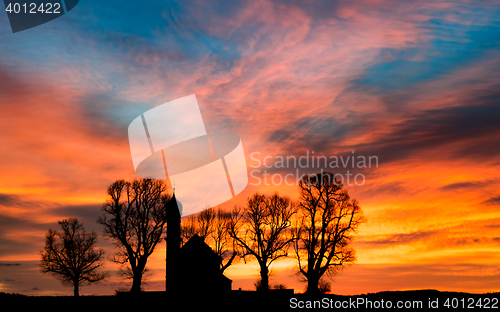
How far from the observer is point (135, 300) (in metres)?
31.2

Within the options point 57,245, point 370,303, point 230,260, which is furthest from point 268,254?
point 57,245

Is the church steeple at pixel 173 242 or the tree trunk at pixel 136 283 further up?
the church steeple at pixel 173 242

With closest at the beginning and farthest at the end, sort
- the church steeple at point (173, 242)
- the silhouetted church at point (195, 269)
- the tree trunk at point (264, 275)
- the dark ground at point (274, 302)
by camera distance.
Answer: the dark ground at point (274, 302) < the tree trunk at point (264, 275) < the silhouetted church at point (195, 269) < the church steeple at point (173, 242)

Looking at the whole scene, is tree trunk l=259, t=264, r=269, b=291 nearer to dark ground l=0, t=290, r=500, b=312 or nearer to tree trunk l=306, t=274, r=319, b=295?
dark ground l=0, t=290, r=500, b=312

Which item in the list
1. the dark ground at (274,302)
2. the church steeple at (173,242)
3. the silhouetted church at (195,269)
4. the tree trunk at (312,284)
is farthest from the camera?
the church steeple at (173,242)

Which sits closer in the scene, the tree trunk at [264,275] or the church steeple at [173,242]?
the tree trunk at [264,275]

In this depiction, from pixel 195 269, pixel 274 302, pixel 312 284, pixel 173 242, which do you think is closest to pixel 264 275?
pixel 312 284

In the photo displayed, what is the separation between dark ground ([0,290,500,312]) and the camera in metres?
23.9

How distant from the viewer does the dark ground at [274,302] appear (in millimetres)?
23875

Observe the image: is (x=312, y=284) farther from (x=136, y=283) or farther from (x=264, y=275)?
(x=136, y=283)

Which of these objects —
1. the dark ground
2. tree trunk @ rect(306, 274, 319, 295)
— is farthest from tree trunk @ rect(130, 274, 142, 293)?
tree trunk @ rect(306, 274, 319, 295)

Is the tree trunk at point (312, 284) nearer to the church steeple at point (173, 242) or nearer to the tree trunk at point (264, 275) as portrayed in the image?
the tree trunk at point (264, 275)

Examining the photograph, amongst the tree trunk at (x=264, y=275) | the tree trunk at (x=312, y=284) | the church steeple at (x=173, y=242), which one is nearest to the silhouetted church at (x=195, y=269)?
the church steeple at (x=173, y=242)

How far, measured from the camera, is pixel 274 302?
3030cm
